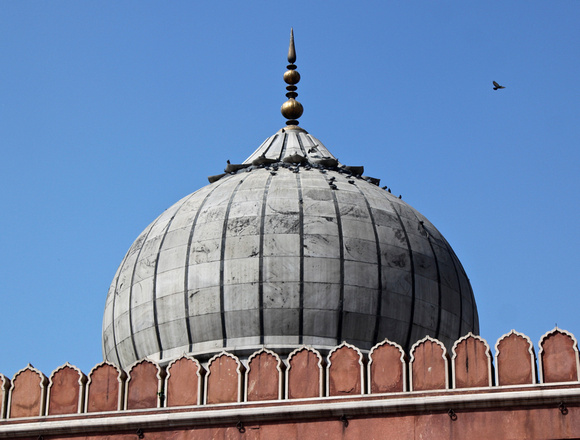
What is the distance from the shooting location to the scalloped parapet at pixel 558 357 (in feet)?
68.5

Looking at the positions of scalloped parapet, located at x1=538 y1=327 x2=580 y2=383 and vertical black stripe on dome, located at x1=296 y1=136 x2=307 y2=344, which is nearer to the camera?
scalloped parapet, located at x1=538 y1=327 x2=580 y2=383

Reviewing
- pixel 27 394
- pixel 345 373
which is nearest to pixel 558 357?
pixel 345 373

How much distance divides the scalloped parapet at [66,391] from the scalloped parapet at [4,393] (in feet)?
1.90

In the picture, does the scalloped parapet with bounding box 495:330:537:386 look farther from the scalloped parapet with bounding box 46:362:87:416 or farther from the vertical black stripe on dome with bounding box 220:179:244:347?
the scalloped parapet with bounding box 46:362:87:416

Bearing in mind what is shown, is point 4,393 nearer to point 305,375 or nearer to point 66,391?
point 66,391

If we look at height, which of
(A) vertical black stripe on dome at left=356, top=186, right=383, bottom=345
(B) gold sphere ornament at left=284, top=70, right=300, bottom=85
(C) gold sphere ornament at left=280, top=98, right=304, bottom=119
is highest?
(B) gold sphere ornament at left=284, top=70, right=300, bottom=85

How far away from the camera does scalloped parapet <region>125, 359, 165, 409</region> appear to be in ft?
73.5

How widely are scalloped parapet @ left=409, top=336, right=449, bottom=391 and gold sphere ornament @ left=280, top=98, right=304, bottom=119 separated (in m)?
9.11

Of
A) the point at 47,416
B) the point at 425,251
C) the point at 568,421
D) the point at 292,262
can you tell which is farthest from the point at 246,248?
the point at 568,421

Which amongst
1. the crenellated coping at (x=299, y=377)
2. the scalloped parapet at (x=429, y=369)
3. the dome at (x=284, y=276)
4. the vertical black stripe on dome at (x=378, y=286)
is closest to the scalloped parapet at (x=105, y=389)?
the crenellated coping at (x=299, y=377)

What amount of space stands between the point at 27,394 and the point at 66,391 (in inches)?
21.8

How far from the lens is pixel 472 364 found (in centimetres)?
2145

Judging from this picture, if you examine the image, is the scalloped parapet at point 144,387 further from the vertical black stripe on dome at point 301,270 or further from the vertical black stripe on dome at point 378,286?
the vertical black stripe on dome at point 378,286

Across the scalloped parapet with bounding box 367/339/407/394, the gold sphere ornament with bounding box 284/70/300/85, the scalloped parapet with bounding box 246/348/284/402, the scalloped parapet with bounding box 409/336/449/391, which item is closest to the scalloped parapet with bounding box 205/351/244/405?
the scalloped parapet with bounding box 246/348/284/402
